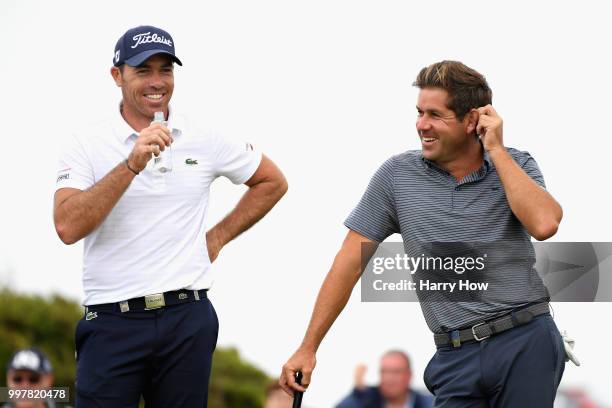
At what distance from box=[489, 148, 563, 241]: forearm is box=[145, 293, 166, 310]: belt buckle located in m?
1.82

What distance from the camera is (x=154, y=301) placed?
6223mm

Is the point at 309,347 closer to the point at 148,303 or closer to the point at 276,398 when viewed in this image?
the point at 148,303

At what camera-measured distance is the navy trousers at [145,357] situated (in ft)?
20.4

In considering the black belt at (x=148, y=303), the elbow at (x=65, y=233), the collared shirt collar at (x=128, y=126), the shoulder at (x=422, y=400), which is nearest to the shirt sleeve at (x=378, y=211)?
the black belt at (x=148, y=303)

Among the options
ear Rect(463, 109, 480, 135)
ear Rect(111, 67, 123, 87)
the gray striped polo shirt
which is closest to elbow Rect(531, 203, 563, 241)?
the gray striped polo shirt

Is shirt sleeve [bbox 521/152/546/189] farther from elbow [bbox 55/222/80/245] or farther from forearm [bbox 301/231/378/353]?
elbow [bbox 55/222/80/245]

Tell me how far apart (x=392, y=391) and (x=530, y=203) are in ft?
11.5

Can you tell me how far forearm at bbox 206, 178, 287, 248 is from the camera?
6926 mm

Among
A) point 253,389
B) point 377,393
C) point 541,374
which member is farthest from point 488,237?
point 253,389

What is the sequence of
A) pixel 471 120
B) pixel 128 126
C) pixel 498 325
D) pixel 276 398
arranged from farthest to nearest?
pixel 276 398, pixel 128 126, pixel 471 120, pixel 498 325

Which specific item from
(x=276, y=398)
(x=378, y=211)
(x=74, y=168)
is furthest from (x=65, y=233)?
(x=276, y=398)

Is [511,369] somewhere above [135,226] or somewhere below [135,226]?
below

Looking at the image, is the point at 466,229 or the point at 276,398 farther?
the point at 276,398

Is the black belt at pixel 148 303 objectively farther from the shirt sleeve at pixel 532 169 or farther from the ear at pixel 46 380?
the ear at pixel 46 380
